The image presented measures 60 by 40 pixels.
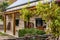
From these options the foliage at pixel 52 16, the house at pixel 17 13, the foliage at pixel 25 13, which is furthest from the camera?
the house at pixel 17 13

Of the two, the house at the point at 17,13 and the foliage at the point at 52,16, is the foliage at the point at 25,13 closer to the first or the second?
the house at the point at 17,13

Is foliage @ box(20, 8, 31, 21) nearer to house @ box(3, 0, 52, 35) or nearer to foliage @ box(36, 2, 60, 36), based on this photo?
house @ box(3, 0, 52, 35)

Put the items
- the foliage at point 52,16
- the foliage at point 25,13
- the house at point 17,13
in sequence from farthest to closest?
the house at point 17,13
the foliage at point 25,13
the foliage at point 52,16

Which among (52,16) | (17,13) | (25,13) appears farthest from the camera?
(17,13)

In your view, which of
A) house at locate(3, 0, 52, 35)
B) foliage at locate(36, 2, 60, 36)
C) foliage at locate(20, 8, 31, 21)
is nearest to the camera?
foliage at locate(36, 2, 60, 36)

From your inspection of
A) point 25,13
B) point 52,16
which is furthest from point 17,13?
point 52,16

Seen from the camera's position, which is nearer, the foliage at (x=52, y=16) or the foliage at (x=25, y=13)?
the foliage at (x=52, y=16)

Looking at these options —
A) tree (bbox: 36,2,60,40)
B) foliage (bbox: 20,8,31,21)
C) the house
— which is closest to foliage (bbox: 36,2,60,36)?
tree (bbox: 36,2,60,40)

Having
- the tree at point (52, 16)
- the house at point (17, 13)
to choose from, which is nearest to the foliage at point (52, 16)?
the tree at point (52, 16)

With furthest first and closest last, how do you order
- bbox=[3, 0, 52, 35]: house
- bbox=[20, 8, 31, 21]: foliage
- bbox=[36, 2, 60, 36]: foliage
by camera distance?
1. bbox=[3, 0, 52, 35]: house
2. bbox=[20, 8, 31, 21]: foliage
3. bbox=[36, 2, 60, 36]: foliage

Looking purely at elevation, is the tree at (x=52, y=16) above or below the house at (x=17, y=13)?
below

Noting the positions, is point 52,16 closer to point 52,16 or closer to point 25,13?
point 52,16

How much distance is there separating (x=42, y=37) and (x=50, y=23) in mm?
2078

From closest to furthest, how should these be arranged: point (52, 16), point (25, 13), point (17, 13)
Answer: point (52, 16) < point (25, 13) < point (17, 13)
